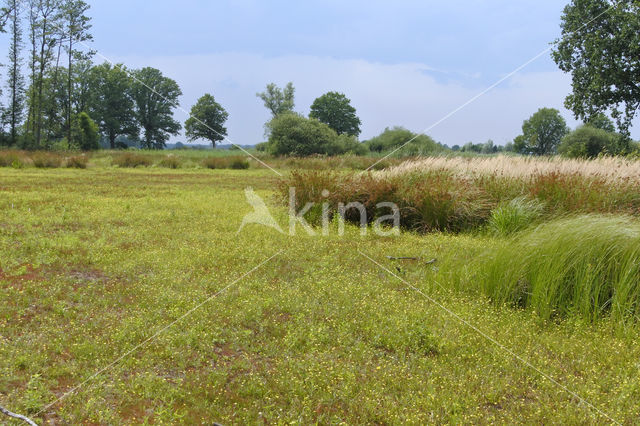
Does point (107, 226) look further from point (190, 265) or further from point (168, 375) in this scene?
point (168, 375)

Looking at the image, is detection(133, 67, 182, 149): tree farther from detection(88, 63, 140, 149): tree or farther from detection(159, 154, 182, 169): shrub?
detection(159, 154, 182, 169): shrub

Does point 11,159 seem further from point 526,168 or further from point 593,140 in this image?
point 593,140

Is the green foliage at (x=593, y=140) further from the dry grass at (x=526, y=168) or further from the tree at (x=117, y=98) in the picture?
the tree at (x=117, y=98)

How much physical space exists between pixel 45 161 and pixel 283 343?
21.4 m

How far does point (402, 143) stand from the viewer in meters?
22.3

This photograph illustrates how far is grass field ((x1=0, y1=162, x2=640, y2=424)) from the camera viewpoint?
2811 mm

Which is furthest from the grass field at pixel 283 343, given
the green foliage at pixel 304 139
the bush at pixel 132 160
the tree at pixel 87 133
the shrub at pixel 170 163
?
the tree at pixel 87 133

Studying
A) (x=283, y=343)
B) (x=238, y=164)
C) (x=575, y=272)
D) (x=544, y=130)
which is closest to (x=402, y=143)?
(x=544, y=130)

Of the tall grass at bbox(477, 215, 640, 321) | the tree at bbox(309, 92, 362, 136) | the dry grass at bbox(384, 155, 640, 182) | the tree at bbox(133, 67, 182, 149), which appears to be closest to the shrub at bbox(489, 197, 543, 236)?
the dry grass at bbox(384, 155, 640, 182)

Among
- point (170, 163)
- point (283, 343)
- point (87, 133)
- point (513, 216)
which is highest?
point (87, 133)

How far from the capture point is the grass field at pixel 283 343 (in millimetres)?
2811

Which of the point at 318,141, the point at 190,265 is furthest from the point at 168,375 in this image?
the point at 318,141

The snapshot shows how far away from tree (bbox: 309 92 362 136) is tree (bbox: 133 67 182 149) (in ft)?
53.0

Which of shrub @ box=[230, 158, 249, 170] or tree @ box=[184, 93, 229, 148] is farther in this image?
shrub @ box=[230, 158, 249, 170]
